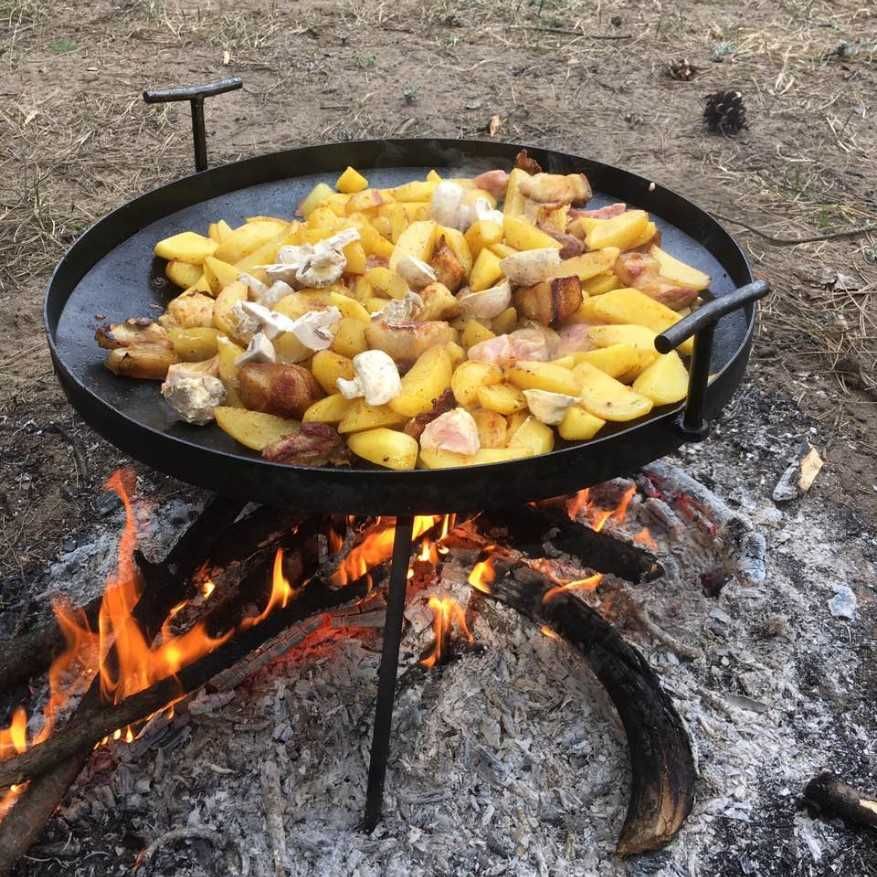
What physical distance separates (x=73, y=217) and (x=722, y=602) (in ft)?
13.8

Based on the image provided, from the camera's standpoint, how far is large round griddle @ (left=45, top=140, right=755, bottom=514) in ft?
5.65

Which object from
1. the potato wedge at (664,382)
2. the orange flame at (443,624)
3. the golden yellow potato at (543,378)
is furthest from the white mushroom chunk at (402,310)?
the orange flame at (443,624)

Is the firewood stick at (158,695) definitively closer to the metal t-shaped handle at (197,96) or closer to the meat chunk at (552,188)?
the meat chunk at (552,188)

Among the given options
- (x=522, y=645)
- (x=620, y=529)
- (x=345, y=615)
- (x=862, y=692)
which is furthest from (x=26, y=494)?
(x=862, y=692)

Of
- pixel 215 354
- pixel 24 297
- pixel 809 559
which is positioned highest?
pixel 215 354

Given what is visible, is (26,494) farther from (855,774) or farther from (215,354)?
(855,774)

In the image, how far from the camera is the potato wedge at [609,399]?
6.36 ft

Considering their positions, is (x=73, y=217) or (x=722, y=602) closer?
(x=722, y=602)

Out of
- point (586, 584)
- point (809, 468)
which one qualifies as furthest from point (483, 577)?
point (809, 468)

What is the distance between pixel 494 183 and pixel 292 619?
4.99 feet

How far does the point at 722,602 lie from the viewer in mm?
2941

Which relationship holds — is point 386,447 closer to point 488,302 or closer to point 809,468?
point 488,302

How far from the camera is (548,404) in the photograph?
194 centimetres

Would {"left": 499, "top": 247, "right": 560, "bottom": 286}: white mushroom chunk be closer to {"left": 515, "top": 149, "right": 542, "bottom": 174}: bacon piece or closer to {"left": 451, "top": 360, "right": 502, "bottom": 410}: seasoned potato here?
{"left": 451, "top": 360, "right": 502, "bottom": 410}: seasoned potato
